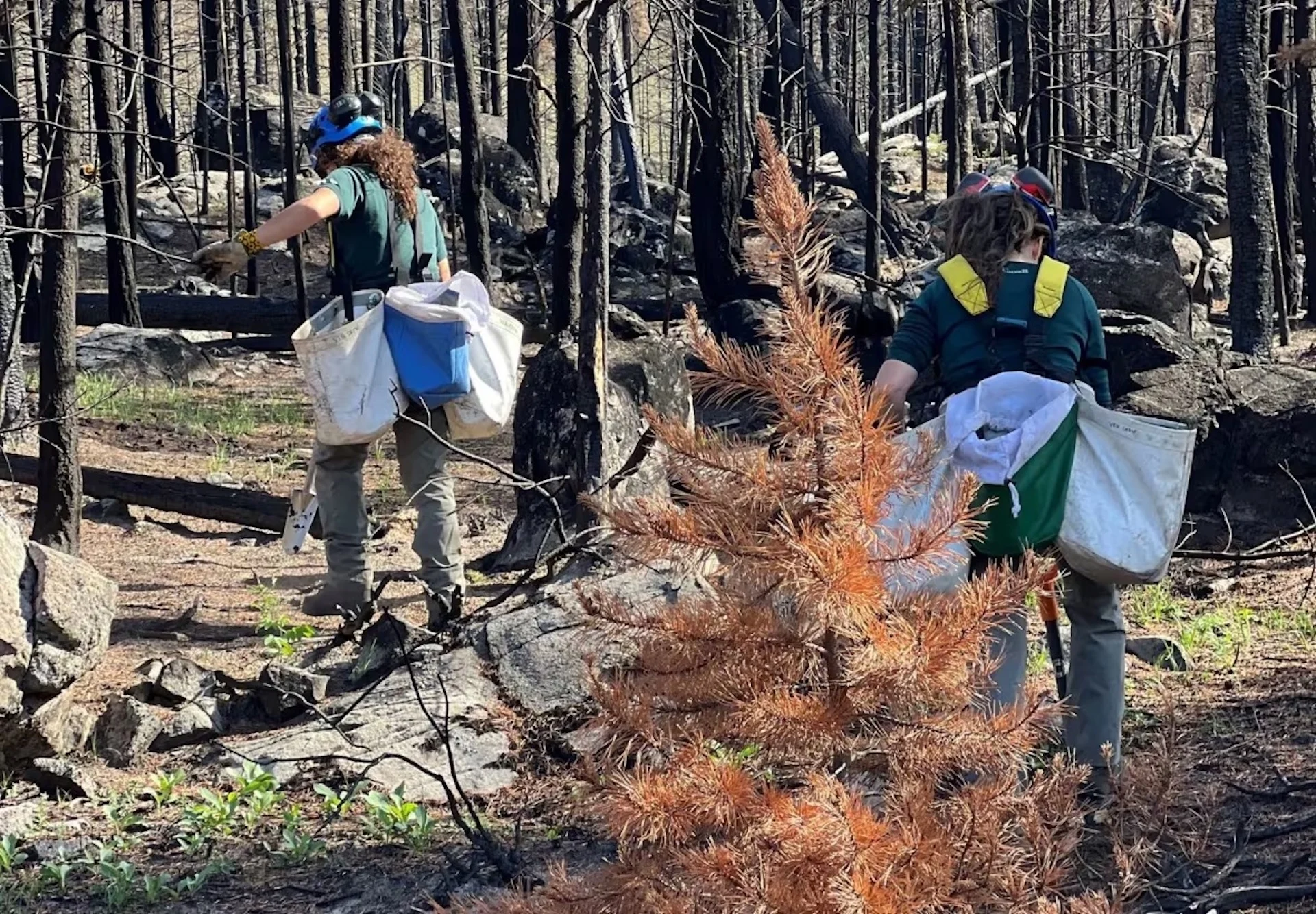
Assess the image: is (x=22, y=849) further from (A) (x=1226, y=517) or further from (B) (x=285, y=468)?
(B) (x=285, y=468)

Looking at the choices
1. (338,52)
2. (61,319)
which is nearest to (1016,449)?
(61,319)

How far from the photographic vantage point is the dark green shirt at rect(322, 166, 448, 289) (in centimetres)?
565

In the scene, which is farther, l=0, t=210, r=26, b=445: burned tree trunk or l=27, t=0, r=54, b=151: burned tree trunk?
l=0, t=210, r=26, b=445: burned tree trunk

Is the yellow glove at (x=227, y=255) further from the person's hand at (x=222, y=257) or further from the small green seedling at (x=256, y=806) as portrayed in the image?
the small green seedling at (x=256, y=806)

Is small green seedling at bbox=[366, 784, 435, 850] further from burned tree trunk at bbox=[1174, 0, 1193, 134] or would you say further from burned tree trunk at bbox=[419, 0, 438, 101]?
burned tree trunk at bbox=[419, 0, 438, 101]

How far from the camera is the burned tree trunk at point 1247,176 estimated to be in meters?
11.7

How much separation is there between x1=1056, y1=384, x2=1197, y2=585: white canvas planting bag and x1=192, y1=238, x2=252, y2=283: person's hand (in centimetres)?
268

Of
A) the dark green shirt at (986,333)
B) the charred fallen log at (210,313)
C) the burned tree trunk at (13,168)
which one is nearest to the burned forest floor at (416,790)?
the dark green shirt at (986,333)

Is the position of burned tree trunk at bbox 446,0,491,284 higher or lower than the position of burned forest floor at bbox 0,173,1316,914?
higher

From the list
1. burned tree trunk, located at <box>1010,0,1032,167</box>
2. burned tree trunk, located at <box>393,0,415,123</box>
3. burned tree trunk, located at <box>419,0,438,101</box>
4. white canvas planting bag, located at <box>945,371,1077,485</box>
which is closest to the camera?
white canvas planting bag, located at <box>945,371,1077,485</box>

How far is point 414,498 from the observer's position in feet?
19.0

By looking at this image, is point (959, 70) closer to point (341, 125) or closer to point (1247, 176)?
point (1247, 176)

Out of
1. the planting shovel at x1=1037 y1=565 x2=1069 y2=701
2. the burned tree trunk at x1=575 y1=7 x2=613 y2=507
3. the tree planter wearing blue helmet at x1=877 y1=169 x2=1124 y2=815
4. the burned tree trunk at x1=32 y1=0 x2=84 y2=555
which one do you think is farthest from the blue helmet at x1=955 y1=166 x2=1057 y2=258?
the burned tree trunk at x1=32 y1=0 x2=84 y2=555

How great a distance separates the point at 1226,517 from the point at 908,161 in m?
32.1
